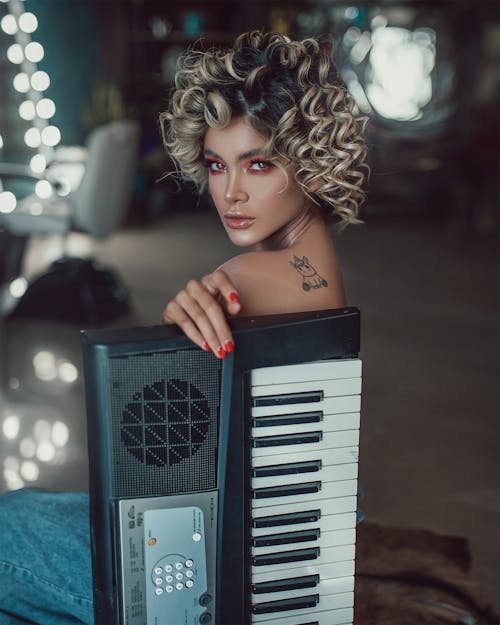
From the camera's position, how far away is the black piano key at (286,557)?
1154 millimetres

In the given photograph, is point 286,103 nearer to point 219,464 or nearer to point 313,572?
point 219,464

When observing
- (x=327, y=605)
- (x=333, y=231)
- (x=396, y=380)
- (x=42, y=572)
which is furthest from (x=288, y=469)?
(x=333, y=231)

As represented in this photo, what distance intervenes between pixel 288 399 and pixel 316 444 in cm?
9

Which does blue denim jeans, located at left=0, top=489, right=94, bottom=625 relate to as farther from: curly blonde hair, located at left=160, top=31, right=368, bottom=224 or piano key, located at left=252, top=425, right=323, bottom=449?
curly blonde hair, located at left=160, top=31, right=368, bottom=224

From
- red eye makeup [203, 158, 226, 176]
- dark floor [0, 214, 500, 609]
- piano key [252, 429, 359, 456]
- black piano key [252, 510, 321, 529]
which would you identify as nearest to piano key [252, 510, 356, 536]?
black piano key [252, 510, 321, 529]

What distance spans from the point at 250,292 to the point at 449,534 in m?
1.46

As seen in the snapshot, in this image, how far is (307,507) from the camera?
115 centimetres

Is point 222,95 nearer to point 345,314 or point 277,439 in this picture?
point 345,314

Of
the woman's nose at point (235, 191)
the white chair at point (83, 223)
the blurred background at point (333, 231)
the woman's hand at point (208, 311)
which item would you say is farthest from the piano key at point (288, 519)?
the white chair at point (83, 223)

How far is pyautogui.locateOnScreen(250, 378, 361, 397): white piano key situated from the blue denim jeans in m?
0.52

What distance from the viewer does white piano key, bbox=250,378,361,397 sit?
3.58 feet

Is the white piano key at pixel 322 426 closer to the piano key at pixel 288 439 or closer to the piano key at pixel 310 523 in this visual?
the piano key at pixel 288 439

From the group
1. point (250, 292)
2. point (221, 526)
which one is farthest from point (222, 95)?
point (221, 526)

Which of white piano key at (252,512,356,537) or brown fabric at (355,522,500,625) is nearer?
white piano key at (252,512,356,537)
